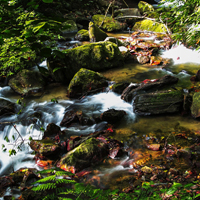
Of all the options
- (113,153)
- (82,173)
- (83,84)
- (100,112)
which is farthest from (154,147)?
(83,84)

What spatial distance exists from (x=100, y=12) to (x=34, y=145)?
19.3 metres

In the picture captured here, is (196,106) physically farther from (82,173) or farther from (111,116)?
(82,173)

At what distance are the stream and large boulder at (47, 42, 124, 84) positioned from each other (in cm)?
43

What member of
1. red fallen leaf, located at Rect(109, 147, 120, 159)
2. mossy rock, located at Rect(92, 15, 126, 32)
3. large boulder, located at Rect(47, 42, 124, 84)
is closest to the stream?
red fallen leaf, located at Rect(109, 147, 120, 159)

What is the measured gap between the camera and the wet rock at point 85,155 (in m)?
3.82

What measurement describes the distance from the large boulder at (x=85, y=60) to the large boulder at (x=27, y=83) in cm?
69

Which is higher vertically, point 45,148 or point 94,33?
point 94,33

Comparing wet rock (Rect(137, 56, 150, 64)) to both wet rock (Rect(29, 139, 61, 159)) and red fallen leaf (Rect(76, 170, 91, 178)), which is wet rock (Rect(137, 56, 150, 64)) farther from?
red fallen leaf (Rect(76, 170, 91, 178))

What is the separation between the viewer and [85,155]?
13.1ft

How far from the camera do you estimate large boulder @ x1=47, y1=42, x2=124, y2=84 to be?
7.89 metres

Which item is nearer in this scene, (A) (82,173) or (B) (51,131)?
(A) (82,173)

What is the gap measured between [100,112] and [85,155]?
2.44m

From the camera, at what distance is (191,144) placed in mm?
4242

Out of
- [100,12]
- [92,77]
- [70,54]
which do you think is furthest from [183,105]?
[100,12]
